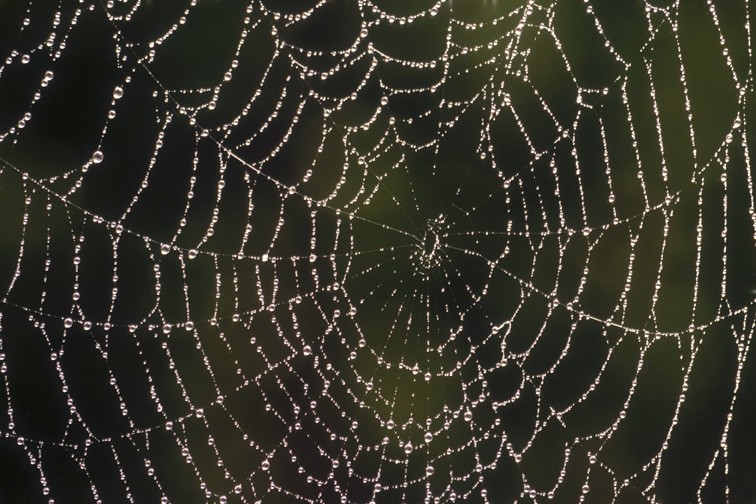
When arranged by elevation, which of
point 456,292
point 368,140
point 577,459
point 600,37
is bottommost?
point 577,459

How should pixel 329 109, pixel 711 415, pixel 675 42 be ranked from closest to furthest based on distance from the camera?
pixel 329 109 < pixel 675 42 < pixel 711 415

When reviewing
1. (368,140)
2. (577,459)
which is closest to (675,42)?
(368,140)

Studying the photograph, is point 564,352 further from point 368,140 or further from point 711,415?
point 368,140

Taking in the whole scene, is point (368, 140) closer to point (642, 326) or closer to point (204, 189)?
point (204, 189)

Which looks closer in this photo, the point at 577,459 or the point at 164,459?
the point at 164,459

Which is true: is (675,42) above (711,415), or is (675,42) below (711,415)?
above

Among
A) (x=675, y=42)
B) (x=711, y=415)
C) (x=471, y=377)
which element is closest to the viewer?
(x=471, y=377)
